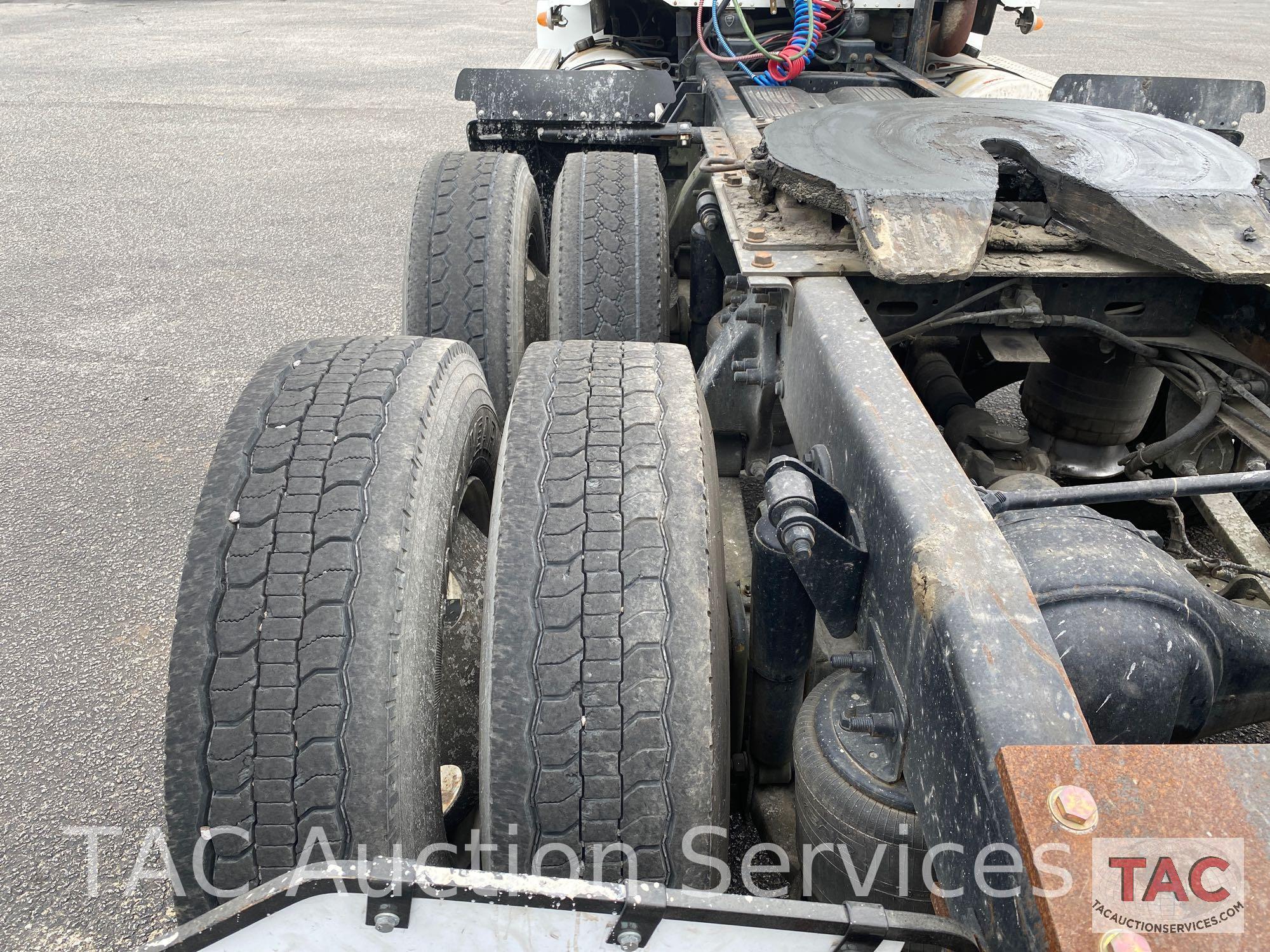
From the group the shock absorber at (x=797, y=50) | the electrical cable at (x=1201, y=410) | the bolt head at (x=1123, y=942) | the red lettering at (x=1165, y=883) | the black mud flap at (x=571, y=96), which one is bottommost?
the electrical cable at (x=1201, y=410)

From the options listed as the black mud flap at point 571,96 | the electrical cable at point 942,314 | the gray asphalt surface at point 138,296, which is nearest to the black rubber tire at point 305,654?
the gray asphalt surface at point 138,296

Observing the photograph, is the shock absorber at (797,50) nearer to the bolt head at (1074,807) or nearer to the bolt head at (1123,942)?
the bolt head at (1074,807)

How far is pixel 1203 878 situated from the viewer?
0.81 metres

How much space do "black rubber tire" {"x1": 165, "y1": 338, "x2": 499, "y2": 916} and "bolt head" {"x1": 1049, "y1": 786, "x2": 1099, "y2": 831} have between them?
0.95 metres

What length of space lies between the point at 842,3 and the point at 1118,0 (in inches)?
730

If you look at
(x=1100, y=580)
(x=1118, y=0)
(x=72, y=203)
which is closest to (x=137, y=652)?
(x=1100, y=580)

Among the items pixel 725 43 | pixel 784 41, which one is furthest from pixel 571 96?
pixel 784 41

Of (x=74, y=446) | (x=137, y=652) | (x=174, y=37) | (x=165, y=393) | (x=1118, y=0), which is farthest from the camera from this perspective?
(x=1118, y=0)

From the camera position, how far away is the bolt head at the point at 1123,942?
2.57 feet

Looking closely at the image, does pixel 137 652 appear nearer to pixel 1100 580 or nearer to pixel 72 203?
pixel 1100 580

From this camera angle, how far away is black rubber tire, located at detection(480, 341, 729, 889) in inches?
56.6

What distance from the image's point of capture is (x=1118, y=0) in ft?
62.5

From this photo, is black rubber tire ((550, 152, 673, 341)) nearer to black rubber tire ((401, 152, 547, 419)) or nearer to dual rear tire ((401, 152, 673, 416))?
dual rear tire ((401, 152, 673, 416))

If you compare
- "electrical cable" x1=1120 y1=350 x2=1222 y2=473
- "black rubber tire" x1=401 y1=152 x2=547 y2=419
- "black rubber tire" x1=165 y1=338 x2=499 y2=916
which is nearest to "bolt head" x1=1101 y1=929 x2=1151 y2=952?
"black rubber tire" x1=165 y1=338 x2=499 y2=916
